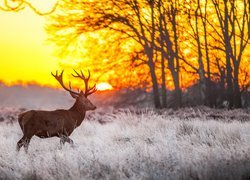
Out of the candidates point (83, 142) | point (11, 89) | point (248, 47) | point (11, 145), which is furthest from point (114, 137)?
point (11, 89)

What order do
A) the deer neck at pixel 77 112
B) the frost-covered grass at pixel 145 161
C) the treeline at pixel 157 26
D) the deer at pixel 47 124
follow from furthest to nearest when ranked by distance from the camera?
the treeline at pixel 157 26 → the deer neck at pixel 77 112 → the deer at pixel 47 124 → the frost-covered grass at pixel 145 161

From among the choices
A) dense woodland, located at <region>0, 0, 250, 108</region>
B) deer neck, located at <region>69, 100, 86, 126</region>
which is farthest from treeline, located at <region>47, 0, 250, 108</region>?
deer neck, located at <region>69, 100, 86, 126</region>

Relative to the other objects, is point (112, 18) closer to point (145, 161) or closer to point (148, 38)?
point (148, 38)

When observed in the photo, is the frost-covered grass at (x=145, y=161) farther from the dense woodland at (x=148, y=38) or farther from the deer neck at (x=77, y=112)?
the dense woodland at (x=148, y=38)

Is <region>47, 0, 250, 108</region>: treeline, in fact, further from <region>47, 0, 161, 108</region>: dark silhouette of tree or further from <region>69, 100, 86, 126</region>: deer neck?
<region>69, 100, 86, 126</region>: deer neck

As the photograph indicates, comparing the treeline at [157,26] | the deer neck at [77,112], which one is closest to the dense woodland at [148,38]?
the treeline at [157,26]

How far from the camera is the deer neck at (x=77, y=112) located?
13.4 m

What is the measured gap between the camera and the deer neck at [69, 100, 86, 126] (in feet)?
44.1

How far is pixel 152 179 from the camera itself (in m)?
8.19

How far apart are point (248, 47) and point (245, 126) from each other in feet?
62.8

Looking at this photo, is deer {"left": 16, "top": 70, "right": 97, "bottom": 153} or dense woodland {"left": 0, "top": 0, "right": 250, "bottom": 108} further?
dense woodland {"left": 0, "top": 0, "right": 250, "bottom": 108}

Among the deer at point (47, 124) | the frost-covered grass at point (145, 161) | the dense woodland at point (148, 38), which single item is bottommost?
the frost-covered grass at point (145, 161)

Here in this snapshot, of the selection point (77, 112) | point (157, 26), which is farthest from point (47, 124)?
point (157, 26)

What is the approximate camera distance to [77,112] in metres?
13.5
